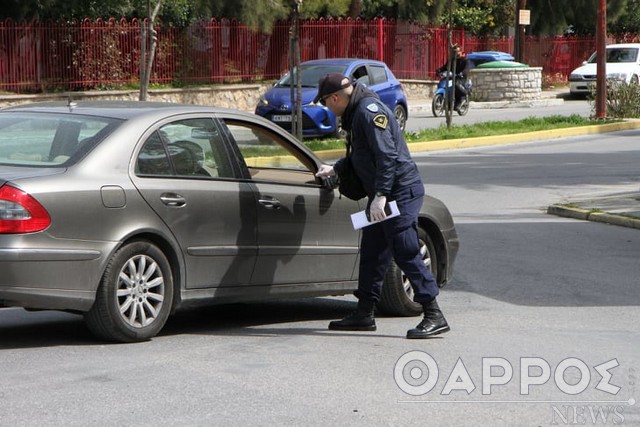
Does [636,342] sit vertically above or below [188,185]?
below

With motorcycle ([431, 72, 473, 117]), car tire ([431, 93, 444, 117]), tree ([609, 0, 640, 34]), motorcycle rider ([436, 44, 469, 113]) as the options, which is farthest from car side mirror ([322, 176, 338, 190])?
tree ([609, 0, 640, 34])

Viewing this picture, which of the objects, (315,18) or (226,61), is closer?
(226,61)

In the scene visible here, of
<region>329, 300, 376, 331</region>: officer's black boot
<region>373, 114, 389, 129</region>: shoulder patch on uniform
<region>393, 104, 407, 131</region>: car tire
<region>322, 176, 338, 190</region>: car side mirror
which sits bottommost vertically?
<region>393, 104, 407, 131</region>: car tire

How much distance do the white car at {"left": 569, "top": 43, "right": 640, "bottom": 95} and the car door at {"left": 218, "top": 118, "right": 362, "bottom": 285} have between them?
33365mm

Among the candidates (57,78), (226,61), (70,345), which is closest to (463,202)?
(70,345)

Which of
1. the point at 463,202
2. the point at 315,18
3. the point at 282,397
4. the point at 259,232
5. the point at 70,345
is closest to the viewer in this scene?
the point at 282,397

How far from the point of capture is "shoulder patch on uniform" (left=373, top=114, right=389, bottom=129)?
7.72 m

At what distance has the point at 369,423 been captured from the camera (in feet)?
19.1

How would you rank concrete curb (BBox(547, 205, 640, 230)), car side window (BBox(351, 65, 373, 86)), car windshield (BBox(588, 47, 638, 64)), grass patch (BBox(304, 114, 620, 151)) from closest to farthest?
concrete curb (BBox(547, 205, 640, 230)), grass patch (BBox(304, 114, 620, 151)), car side window (BBox(351, 65, 373, 86)), car windshield (BBox(588, 47, 638, 64))

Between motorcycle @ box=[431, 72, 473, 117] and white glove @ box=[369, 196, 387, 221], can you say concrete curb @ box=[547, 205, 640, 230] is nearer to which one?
white glove @ box=[369, 196, 387, 221]

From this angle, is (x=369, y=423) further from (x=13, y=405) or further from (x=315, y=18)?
(x=315, y=18)

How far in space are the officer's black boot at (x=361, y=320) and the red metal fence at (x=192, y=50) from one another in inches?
898

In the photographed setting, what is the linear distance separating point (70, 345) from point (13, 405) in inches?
60.9

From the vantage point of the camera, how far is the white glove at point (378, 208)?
7.70m
